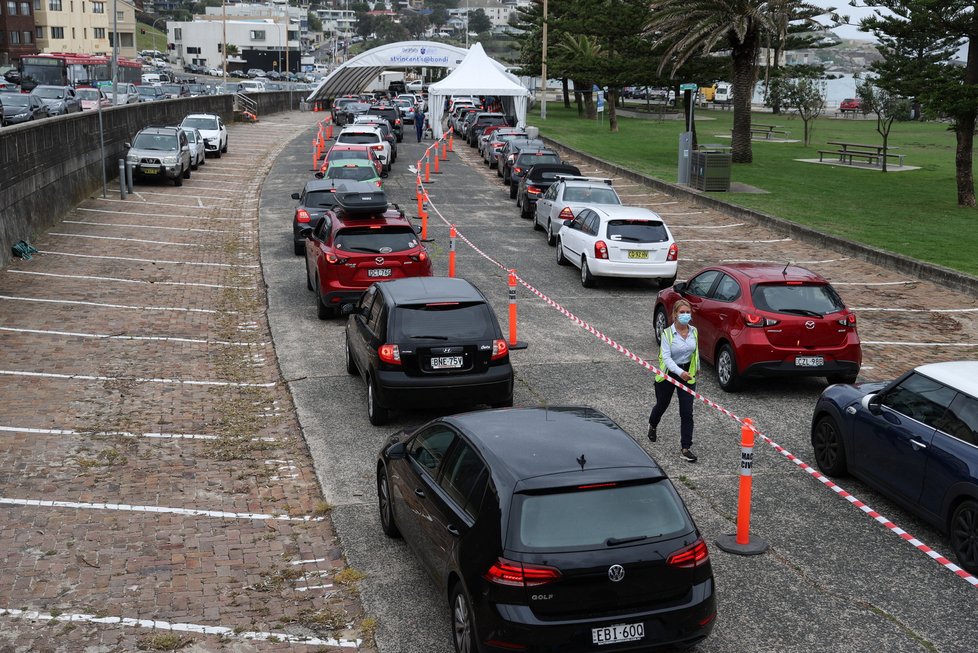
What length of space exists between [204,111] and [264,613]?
51.2 m

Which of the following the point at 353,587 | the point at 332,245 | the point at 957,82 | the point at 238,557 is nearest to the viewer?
the point at 353,587

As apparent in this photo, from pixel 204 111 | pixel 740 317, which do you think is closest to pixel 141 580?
pixel 740 317

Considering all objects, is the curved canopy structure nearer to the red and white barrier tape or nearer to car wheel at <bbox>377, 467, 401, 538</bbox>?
the red and white barrier tape

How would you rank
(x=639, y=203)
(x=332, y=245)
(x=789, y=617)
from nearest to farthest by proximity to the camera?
(x=789, y=617)
(x=332, y=245)
(x=639, y=203)

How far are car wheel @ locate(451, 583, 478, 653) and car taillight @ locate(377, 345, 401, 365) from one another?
16.0 ft

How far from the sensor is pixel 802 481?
10281 mm

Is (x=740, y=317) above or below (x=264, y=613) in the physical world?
above

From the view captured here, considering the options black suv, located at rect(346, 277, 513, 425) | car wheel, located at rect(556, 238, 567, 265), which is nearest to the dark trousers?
black suv, located at rect(346, 277, 513, 425)

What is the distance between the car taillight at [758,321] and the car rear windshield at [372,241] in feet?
18.7

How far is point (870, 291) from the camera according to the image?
19.8 meters

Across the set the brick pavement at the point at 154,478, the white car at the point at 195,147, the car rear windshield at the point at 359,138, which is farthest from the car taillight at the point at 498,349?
the white car at the point at 195,147

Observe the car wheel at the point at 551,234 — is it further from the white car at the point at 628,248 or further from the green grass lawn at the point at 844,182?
the green grass lawn at the point at 844,182

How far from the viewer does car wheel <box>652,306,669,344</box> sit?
15.5 m

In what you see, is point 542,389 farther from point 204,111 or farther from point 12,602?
point 204,111
